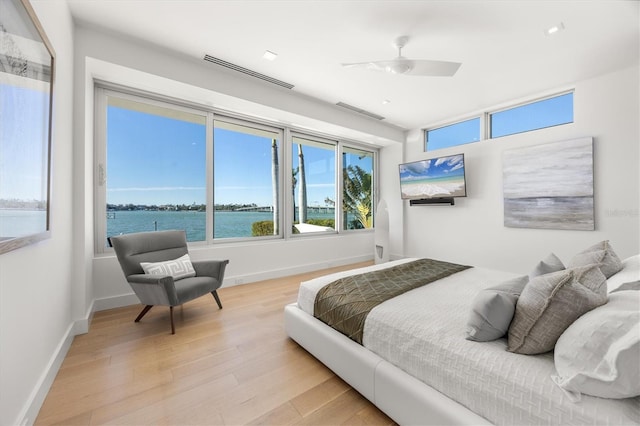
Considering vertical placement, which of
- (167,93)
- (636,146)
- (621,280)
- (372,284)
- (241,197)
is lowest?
(372,284)

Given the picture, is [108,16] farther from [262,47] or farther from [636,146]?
[636,146]

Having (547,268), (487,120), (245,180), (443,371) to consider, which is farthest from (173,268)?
(487,120)

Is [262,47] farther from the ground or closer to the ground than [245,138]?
farther from the ground

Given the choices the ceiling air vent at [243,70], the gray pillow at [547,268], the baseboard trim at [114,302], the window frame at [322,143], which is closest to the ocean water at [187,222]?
the window frame at [322,143]

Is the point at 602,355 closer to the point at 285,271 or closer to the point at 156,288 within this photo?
the point at 156,288

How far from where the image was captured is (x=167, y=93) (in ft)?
10.9

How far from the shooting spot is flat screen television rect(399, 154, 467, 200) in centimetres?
456

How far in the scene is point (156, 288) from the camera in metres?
2.36

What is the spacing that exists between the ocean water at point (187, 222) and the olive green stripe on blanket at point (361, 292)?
8.02 feet

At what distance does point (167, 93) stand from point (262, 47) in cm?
148

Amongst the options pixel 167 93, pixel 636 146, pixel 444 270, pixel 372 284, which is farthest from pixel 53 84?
pixel 636 146

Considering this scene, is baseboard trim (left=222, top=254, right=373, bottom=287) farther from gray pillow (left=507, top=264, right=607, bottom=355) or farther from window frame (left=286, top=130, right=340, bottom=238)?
gray pillow (left=507, top=264, right=607, bottom=355)

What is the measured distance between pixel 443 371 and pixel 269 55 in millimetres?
3275

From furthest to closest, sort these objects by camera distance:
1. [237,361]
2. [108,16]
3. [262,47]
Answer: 1. [262,47]
2. [108,16]
3. [237,361]
